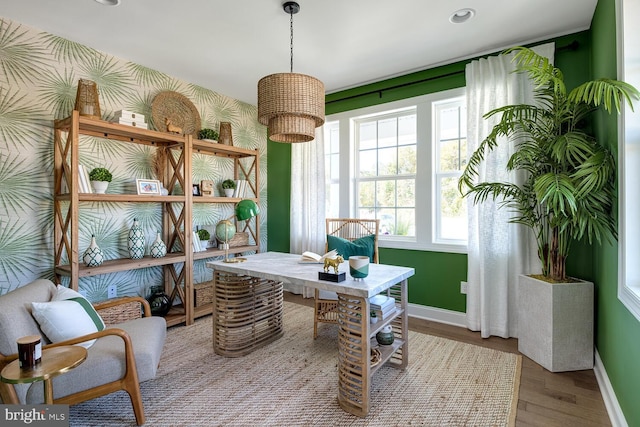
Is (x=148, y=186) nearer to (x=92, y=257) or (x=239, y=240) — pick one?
(x=92, y=257)

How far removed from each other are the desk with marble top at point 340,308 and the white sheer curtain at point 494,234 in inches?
39.7

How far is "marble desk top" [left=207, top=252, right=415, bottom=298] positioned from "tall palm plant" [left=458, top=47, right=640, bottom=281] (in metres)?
1.04

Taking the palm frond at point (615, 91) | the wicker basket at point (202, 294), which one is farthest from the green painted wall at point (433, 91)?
the wicker basket at point (202, 294)

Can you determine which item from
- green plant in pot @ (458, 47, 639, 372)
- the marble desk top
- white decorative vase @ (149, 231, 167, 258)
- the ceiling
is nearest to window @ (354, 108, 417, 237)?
the ceiling

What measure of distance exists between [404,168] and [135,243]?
115 inches

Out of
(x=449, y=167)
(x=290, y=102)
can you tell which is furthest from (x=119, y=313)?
(x=449, y=167)

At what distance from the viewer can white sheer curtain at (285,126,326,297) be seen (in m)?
4.20

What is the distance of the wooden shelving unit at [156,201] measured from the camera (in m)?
2.59

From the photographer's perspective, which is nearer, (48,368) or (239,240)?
(48,368)

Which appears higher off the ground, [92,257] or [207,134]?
[207,134]

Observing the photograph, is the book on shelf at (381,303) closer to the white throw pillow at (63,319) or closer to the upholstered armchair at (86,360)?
the upholstered armchair at (86,360)

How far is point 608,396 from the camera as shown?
6.33ft

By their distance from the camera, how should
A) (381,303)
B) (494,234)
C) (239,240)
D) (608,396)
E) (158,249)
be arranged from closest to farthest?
(608,396) → (381,303) → (494,234) → (158,249) → (239,240)

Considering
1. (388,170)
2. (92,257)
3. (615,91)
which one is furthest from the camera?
(388,170)
